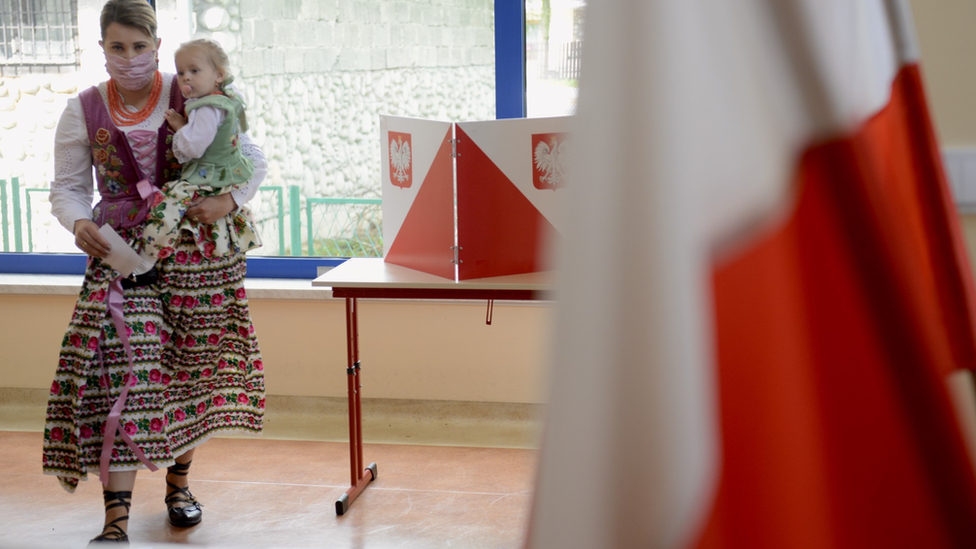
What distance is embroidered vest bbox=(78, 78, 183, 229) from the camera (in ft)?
7.02

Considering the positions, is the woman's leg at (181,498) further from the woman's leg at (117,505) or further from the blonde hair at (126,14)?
the blonde hair at (126,14)

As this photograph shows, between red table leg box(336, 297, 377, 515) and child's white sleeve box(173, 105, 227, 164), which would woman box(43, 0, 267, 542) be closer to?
child's white sleeve box(173, 105, 227, 164)

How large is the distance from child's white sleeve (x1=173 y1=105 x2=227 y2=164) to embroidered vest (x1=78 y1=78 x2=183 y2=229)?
0.19 feet

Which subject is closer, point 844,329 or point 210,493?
point 844,329

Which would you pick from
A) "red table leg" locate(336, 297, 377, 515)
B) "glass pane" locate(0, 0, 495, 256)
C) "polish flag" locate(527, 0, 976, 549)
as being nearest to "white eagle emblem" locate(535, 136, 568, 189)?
"red table leg" locate(336, 297, 377, 515)

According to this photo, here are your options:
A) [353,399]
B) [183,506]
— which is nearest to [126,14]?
[353,399]

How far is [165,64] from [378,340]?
149cm

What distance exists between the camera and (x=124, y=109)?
2.17m

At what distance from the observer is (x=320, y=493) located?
268 centimetres

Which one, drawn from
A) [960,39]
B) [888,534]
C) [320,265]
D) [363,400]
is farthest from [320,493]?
[888,534]

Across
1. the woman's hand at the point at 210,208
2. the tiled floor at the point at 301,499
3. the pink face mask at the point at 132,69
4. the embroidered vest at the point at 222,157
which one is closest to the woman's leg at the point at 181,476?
the tiled floor at the point at 301,499

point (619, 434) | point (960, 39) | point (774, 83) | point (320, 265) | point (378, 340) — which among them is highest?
point (960, 39)

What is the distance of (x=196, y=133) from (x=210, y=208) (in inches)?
8.3

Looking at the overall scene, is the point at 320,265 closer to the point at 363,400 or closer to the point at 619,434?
the point at 363,400
